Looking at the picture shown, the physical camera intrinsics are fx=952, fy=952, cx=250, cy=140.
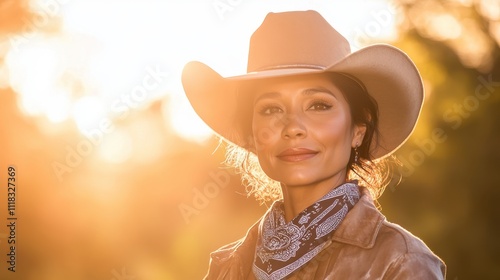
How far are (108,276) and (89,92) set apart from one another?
3.37 meters

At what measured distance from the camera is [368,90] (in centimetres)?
424

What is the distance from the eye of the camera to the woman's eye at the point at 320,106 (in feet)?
13.4

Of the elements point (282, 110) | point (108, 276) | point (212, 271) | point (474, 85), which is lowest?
point (108, 276)

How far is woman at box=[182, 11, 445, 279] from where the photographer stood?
387 centimetres

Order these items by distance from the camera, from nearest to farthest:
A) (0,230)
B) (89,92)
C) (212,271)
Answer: (212,271), (0,230), (89,92)

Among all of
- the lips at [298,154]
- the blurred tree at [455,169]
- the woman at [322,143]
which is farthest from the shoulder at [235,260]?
the blurred tree at [455,169]

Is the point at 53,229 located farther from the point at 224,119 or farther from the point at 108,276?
the point at 224,119

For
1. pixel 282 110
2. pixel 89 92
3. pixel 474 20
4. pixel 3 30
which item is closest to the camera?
pixel 282 110

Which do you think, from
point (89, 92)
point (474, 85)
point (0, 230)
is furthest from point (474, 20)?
point (0, 230)

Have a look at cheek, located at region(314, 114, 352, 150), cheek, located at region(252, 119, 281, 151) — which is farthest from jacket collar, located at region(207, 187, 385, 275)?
cheek, located at region(252, 119, 281, 151)

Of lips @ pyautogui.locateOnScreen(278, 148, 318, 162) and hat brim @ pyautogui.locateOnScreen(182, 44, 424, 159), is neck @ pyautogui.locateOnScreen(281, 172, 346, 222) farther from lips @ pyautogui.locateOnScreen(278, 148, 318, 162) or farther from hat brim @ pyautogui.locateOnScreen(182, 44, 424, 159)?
hat brim @ pyautogui.locateOnScreen(182, 44, 424, 159)

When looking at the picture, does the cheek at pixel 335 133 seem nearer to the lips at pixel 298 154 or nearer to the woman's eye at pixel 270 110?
the lips at pixel 298 154

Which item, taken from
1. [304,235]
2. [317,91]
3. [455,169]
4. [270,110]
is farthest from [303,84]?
[455,169]

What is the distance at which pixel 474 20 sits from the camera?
18.7 m
